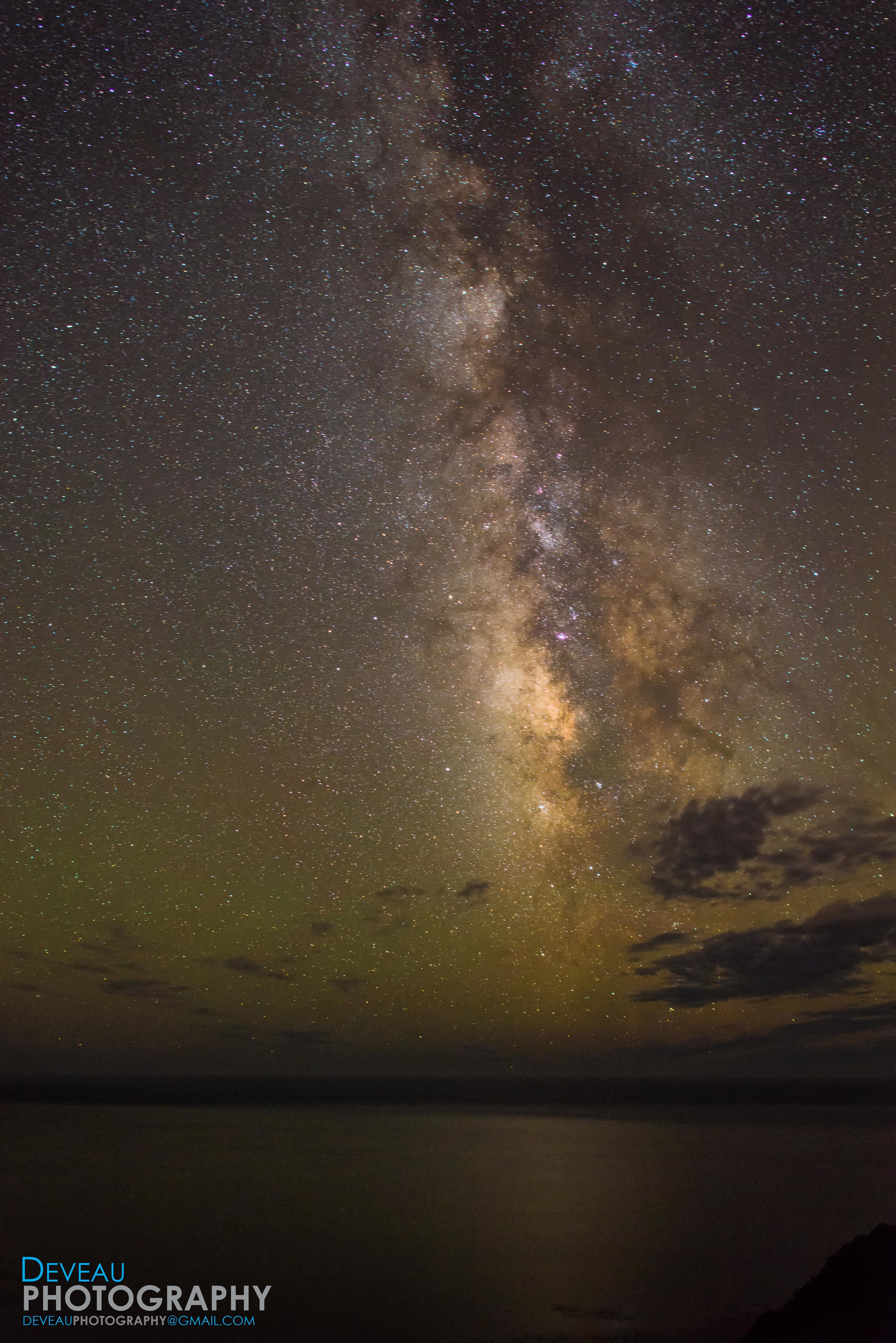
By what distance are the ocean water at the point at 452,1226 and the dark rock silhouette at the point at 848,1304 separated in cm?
754

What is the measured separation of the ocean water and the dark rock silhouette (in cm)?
754

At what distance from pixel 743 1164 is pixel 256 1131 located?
5063cm

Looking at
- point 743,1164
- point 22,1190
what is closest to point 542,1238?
point 22,1190

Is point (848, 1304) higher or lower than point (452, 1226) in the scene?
higher

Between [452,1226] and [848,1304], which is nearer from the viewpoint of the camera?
[848,1304]

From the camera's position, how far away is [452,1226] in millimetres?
32062

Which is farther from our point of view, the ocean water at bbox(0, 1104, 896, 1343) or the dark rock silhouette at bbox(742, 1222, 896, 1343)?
the ocean water at bbox(0, 1104, 896, 1343)

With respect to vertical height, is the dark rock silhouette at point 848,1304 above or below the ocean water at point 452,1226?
above

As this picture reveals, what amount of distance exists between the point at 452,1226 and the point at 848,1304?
26.4m

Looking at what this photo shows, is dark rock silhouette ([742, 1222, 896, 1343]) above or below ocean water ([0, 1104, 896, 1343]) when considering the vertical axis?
above

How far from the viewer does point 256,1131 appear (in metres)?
86.7

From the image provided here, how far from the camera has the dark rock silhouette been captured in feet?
31.0

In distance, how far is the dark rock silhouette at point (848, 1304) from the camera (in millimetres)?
9438

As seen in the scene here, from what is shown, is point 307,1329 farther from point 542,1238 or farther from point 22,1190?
point 22,1190
